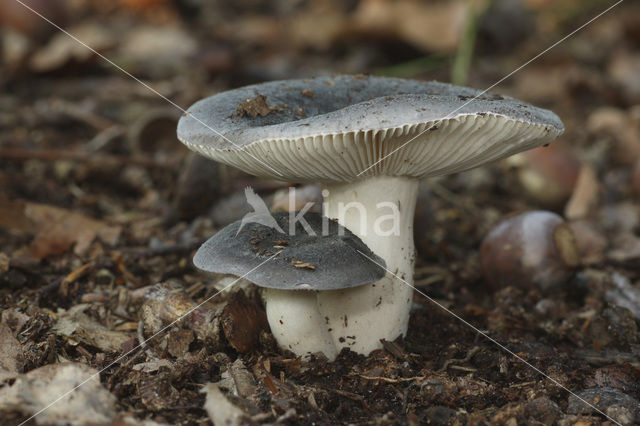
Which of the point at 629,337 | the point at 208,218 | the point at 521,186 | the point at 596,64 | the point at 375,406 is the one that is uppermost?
the point at 596,64

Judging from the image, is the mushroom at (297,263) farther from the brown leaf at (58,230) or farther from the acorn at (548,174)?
the acorn at (548,174)

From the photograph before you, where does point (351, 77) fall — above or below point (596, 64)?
below

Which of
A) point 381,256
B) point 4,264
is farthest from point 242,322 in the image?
point 4,264

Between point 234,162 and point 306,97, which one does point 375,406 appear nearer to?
point 234,162

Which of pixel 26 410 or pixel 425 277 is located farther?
pixel 425 277

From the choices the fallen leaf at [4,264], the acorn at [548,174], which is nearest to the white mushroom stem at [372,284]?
the fallen leaf at [4,264]

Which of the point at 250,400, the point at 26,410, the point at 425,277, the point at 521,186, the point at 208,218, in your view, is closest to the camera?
the point at 26,410

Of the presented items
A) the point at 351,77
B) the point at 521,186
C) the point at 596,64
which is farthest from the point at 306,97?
the point at 596,64
